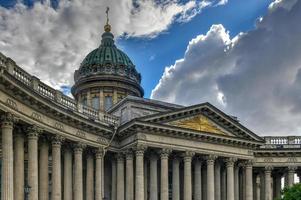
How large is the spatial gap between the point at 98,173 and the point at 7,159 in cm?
1669

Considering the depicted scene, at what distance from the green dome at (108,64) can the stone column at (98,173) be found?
33.0 metres

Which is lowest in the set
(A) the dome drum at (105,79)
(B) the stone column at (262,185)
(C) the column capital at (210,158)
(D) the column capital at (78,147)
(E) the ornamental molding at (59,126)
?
(B) the stone column at (262,185)

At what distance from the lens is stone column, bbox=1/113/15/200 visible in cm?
3428

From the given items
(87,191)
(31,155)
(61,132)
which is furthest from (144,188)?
(31,155)

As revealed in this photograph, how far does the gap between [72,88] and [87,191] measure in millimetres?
38161

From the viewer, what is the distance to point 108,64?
3305 inches

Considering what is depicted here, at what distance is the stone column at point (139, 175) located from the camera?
51.1 meters

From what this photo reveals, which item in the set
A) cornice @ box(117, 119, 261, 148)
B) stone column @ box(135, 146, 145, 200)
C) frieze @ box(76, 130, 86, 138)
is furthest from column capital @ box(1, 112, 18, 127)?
stone column @ box(135, 146, 145, 200)

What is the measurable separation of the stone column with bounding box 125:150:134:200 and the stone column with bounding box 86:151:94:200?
3.56 metres

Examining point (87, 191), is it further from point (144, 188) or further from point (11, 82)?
point (11, 82)

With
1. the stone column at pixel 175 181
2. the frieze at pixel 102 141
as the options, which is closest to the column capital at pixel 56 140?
the frieze at pixel 102 141

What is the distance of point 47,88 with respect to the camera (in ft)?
142

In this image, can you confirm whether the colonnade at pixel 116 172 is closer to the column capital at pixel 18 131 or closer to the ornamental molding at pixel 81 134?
the column capital at pixel 18 131

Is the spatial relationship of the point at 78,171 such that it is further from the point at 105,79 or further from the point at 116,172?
the point at 105,79
